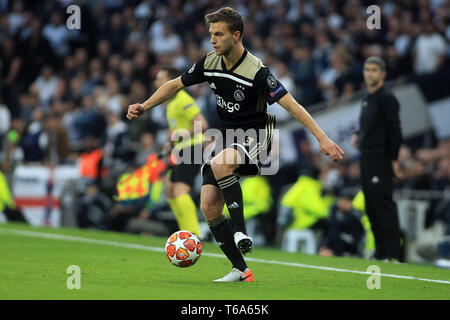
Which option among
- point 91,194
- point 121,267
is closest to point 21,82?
point 91,194

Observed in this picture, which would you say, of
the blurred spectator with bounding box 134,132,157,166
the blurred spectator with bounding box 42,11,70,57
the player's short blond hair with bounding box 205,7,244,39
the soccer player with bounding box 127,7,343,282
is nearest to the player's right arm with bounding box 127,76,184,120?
the soccer player with bounding box 127,7,343,282

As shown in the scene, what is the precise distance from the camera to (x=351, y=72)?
16.0 m

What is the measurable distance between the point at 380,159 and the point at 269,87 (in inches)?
151

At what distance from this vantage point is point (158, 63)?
2059 centimetres

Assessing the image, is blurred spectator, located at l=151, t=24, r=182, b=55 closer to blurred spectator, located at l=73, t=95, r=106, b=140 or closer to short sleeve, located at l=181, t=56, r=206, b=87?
blurred spectator, located at l=73, t=95, r=106, b=140

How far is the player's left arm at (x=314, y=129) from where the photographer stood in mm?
6551

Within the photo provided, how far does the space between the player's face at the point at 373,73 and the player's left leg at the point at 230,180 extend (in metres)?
3.94

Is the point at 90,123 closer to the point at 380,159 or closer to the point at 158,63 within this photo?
the point at 158,63

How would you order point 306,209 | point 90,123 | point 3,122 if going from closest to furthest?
point 306,209
point 90,123
point 3,122

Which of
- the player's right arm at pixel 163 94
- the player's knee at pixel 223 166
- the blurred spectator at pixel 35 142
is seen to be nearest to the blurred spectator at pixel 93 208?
the blurred spectator at pixel 35 142

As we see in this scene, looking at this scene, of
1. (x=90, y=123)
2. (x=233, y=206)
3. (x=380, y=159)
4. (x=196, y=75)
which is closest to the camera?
(x=233, y=206)

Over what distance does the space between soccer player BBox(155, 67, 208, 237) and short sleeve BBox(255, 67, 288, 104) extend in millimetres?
4139

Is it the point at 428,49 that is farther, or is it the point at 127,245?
the point at 428,49

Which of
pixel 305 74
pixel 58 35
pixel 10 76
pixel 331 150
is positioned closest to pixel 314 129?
pixel 331 150
